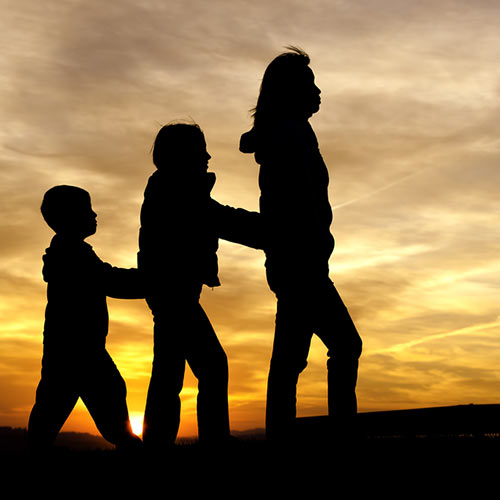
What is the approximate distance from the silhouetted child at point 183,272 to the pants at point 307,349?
1.68 ft

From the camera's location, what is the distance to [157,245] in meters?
6.25

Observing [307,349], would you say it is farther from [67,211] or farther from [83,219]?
[67,211]

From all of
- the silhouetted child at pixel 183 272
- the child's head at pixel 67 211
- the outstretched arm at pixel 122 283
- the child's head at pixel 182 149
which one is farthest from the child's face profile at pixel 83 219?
the child's head at pixel 182 149

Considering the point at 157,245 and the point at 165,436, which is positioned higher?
the point at 157,245

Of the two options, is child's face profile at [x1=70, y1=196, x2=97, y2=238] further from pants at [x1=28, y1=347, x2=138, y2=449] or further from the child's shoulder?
pants at [x1=28, y1=347, x2=138, y2=449]

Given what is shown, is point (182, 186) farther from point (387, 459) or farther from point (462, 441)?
point (462, 441)

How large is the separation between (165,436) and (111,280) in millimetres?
1343

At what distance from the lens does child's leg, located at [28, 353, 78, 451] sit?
6598 mm

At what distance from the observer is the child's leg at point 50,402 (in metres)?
6.60

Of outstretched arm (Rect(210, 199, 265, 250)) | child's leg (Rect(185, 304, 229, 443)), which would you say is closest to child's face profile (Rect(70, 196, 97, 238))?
outstretched arm (Rect(210, 199, 265, 250))

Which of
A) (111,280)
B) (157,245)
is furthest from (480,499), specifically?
(111,280)

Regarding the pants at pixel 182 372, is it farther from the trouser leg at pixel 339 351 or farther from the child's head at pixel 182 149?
the child's head at pixel 182 149

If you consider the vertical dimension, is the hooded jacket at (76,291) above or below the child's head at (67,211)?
below

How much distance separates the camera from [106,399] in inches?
262
